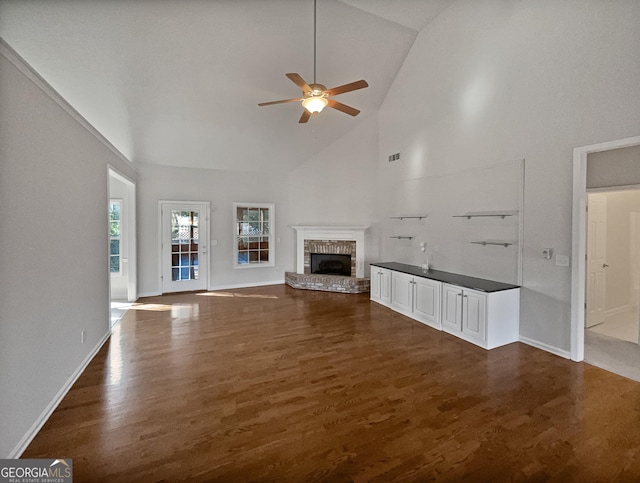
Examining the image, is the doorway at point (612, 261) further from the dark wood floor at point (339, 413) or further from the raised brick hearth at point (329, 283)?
the raised brick hearth at point (329, 283)

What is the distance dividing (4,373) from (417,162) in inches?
223

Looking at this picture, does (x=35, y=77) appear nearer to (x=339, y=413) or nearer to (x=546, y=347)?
(x=339, y=413)

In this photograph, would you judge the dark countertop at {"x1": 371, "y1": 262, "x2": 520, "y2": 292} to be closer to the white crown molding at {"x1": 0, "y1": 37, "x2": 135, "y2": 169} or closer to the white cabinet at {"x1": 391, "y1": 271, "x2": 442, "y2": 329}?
the white cabinet at {"x1": 391, "y1": 271, "x2": 442, "y2": 329}

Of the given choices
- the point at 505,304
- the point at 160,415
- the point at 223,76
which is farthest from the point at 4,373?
the point at 505,304

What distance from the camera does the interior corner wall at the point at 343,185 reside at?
6.79 metres

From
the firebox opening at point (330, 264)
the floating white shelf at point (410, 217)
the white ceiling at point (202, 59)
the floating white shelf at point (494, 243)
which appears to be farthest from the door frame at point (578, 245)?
the firebox opening at point (330, 264)

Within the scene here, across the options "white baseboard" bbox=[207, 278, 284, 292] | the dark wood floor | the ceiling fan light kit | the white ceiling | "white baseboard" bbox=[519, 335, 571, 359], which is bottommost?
the dark wood floor

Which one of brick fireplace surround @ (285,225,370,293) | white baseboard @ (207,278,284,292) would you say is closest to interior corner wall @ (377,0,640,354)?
brick fireplace surround @ (285,225,370,293)

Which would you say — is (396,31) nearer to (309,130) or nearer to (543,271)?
(309,130)

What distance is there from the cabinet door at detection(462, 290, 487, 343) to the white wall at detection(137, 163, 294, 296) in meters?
4.76

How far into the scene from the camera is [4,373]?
1914 mm

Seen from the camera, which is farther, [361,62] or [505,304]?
[361,62]

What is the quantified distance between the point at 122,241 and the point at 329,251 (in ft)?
15.1

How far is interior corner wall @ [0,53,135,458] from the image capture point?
1.97 meters
